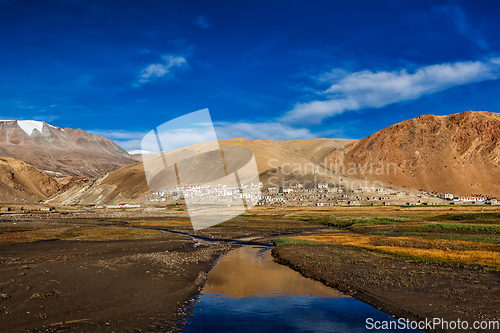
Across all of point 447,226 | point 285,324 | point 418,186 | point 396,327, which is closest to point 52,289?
point 285,324

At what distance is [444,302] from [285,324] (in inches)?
319

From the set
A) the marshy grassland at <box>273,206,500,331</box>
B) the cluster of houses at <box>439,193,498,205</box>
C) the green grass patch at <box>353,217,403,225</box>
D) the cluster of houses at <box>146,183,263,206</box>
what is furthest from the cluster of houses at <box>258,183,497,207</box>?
the marshy grassland at <box>273,206,500,331</box>

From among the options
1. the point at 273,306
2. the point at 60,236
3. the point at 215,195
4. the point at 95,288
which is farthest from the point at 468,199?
the point at 95,288

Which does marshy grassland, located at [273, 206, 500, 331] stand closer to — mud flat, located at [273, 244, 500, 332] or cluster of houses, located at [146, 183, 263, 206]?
mud flat, located at [273, 244, 500, 332]

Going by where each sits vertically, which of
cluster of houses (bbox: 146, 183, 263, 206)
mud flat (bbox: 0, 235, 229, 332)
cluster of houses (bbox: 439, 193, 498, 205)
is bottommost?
cluster of houses (bbox: 439, 193, 498, 205)

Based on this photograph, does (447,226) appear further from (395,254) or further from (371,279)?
(371,279)

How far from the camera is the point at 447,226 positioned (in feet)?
186

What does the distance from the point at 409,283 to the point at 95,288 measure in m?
18.0

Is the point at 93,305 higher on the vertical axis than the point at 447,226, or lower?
higher

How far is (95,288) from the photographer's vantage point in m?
17.6

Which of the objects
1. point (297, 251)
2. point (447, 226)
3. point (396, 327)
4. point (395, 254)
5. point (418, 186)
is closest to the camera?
point (396, 327)

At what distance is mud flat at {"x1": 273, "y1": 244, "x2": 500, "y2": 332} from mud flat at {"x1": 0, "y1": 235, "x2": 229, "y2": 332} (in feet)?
29.6

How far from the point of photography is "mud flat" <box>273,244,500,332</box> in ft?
49.2

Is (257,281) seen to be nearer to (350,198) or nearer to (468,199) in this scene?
(350,198)
